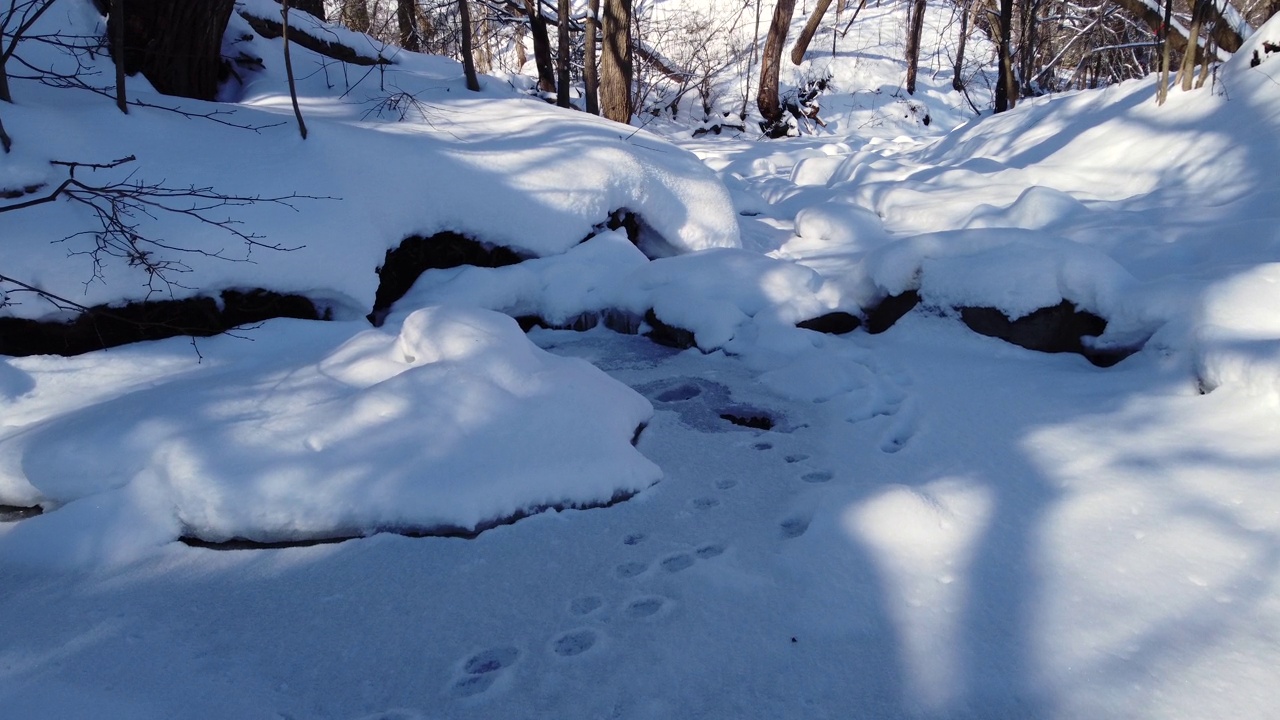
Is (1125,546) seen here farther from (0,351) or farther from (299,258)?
(0,351)

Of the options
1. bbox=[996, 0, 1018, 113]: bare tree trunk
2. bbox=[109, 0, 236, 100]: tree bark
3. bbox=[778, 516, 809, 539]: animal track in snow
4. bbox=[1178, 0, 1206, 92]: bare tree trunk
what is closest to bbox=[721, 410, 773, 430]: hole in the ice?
bbox=[778, 516, 809, 539]: animal track in snow

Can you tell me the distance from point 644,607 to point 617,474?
2.38ft

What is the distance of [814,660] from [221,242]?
3459mm

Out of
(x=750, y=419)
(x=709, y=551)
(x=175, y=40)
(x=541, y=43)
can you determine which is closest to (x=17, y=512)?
(x=709, y=551)

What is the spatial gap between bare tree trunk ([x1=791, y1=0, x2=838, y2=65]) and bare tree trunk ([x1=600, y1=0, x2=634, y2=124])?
7.52m

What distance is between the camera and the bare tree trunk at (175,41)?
207 inches

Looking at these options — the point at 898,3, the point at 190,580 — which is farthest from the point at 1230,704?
the point at 898,3

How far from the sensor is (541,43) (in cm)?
1091

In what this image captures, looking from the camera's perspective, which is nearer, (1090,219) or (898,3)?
(1090,219)

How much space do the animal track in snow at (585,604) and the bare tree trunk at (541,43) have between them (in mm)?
9304

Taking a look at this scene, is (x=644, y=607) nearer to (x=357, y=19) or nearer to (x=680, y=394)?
(x=680, y=394)

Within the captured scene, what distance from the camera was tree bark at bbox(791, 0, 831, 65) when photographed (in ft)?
48.8

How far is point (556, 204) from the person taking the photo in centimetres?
529

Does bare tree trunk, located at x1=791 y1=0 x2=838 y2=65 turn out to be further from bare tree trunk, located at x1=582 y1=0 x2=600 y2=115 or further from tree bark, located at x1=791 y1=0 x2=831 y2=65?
bare tree trunk, located at x1=582 y1=0 x2=600 y2=115
